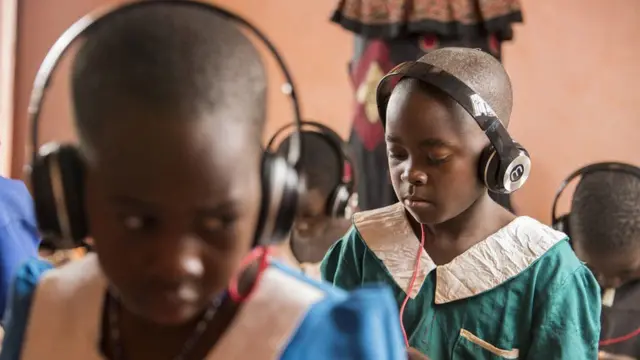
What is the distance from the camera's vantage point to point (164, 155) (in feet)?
1.93

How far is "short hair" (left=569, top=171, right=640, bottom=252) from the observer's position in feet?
5.67

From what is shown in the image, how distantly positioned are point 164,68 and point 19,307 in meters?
0.35

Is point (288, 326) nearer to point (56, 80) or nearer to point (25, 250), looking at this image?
point (56, 80)

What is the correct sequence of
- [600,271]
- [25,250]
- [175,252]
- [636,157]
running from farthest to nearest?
[636,157] → [600,271] → [25,250] → [175,252]

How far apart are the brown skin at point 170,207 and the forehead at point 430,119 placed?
0.59 m

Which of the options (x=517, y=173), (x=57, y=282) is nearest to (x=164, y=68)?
(x=57, y=282)

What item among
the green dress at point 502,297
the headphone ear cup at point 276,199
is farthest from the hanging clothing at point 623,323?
the headphone ear cup at point 276,199

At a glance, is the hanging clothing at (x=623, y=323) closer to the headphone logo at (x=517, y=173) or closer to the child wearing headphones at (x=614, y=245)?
the child wearing headphones at (x=614, y=245)

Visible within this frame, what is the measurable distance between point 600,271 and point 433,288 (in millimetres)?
664

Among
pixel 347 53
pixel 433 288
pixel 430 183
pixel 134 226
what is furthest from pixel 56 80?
pixel 347 53

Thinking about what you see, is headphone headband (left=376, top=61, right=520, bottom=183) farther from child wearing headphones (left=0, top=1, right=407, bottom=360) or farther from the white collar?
child wearing headphones (left=0, top=1, right=407, bottom=360)

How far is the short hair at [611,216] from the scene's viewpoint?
173 cm

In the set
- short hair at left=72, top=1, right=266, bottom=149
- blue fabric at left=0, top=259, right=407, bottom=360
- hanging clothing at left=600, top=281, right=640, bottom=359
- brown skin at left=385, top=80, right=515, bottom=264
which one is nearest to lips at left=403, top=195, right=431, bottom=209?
brown skin at left=385, top=80, right=515, bottom=264

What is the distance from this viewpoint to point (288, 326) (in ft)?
2.28
